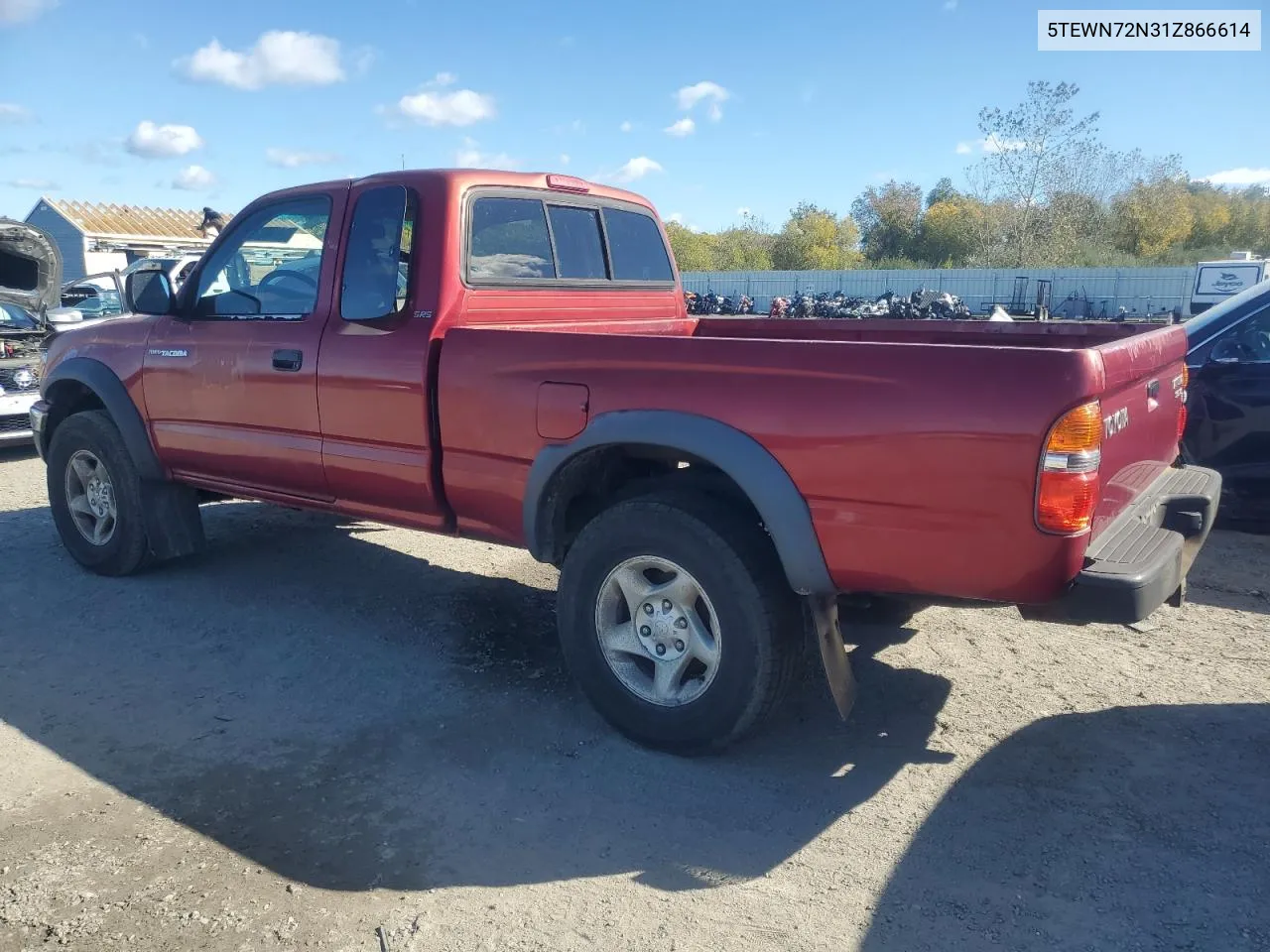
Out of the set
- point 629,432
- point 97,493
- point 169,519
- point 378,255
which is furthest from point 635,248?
point 97,493

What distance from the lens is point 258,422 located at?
461 centimetres

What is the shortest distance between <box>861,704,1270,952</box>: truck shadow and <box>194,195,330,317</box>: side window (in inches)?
134

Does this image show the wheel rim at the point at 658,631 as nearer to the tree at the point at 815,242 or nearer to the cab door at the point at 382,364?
the cab door at the point at 382,364

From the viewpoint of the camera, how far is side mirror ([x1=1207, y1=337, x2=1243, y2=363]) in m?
5.72

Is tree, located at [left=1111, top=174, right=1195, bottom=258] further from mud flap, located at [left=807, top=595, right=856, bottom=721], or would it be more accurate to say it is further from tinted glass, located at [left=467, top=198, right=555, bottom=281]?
mud flap, located at [left=807, top=595, right=856, bottom=721]

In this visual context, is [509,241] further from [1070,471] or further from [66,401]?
[66,401]

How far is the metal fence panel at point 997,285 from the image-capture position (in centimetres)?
3102

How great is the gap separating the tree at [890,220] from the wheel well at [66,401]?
6300 cm

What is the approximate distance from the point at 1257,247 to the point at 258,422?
66.6 meters

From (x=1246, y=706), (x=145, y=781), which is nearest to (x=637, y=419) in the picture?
(x=145, y=781)

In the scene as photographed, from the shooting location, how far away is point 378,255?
13.8ft

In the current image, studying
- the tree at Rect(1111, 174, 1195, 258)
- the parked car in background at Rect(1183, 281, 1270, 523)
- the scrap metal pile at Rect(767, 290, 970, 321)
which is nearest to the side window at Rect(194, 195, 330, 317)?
the parked car in background at Rect(1183, 281, 1270, 523)

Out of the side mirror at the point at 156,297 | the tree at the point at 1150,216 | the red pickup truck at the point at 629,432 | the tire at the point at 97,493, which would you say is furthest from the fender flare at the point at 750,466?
the tree at the point at 1150,216

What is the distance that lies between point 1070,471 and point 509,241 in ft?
8.70
